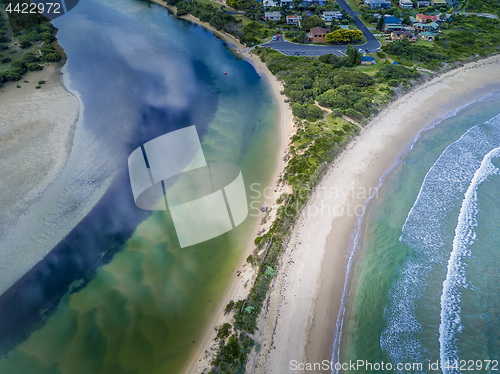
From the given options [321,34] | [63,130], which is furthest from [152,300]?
[321,34]

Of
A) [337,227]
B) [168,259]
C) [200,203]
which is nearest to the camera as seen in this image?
[168,259]

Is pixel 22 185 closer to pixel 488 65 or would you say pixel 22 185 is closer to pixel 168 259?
pixel 168 259

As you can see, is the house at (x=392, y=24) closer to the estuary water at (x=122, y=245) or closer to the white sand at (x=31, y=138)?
the estuary water at (x=122, y=245)

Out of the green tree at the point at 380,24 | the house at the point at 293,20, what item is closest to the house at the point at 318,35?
the house at the point at 293,20

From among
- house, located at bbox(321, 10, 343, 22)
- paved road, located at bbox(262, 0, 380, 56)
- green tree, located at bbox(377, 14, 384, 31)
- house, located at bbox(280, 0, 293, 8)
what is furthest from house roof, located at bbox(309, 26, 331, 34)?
house, located at bbox(280, 0, 293, 8)

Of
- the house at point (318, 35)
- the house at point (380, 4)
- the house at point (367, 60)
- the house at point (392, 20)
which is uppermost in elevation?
the house at point (380, 4)

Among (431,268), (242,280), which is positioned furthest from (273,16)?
(242,280)
